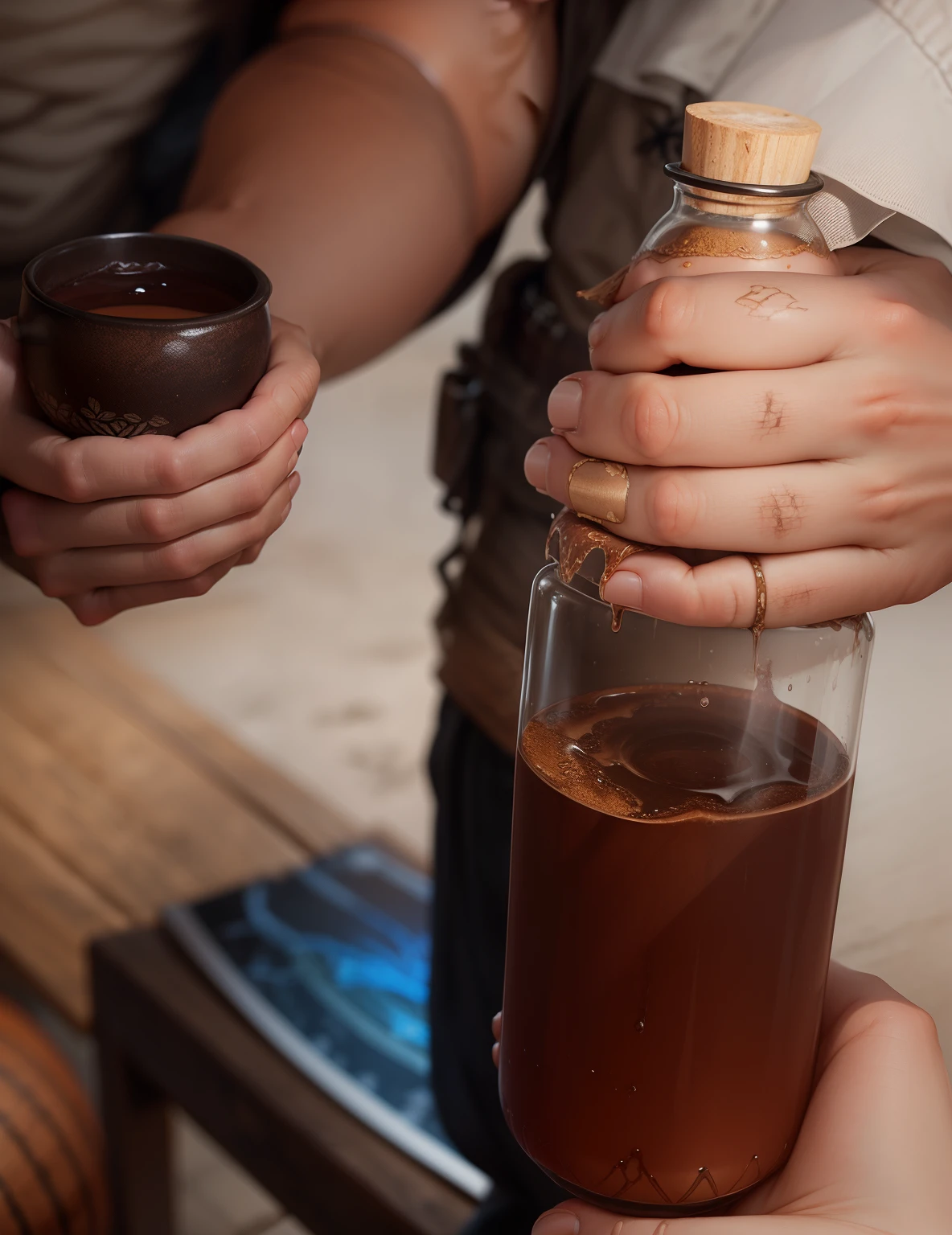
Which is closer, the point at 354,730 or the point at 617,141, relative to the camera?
the point at 617,141

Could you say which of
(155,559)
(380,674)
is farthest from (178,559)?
(380,674)

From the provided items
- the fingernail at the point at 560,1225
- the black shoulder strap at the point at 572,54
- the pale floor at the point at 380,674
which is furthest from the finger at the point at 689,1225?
the black shoulder strap at the point at 572,54

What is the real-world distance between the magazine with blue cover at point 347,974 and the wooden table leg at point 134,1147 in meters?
0.15

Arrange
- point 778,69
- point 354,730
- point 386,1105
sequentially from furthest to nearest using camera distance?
1. point 354,730
2. point 386,1105
3. point 778,69

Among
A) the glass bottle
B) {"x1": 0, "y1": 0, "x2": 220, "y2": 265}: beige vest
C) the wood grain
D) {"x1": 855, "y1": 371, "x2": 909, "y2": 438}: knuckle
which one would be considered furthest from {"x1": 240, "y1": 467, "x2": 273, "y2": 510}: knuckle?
the wood grain

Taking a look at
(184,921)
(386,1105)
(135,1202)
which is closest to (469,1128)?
(386,1105)

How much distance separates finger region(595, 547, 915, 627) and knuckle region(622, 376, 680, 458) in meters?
0.03

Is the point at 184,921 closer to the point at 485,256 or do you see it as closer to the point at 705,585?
the point at 485,256

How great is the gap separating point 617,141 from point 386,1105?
0.70 metres

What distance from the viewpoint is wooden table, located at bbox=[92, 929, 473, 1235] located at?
93 cm

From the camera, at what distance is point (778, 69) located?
0.49 m

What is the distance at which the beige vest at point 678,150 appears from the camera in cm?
45

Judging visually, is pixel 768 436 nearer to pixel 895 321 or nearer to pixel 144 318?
pixel 895 321

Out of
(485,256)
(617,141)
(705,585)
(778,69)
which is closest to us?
(705,585)
